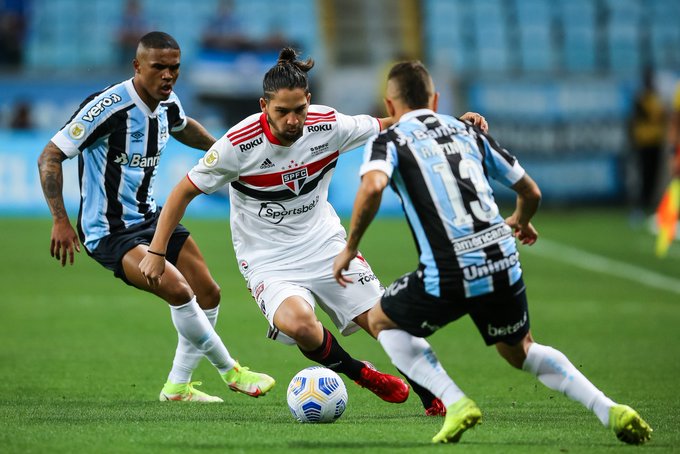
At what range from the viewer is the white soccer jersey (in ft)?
21.9

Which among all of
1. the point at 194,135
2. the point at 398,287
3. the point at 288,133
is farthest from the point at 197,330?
the point at 398,287

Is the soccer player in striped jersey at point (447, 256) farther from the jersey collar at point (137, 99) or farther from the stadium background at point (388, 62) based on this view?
the stadium background at point (388, 62)

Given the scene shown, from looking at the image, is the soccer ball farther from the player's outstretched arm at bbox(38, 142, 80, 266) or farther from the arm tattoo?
the arm tattoo

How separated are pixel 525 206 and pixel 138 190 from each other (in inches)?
107

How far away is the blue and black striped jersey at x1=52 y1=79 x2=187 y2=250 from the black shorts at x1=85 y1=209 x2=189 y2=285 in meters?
0.04

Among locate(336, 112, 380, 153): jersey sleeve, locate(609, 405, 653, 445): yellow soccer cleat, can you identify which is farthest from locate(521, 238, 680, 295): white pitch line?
locate(609, 405, 653, 445): yellow soccer cleat

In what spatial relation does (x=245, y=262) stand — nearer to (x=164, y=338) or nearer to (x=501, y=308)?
(x=501, y=308)

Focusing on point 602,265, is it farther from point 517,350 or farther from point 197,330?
point 517,350

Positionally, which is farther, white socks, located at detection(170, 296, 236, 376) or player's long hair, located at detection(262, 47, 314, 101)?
white socks, located at detection(170, 296, 236, 376)

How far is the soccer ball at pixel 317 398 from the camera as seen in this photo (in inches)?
250

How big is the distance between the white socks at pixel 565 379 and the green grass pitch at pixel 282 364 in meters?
0.21

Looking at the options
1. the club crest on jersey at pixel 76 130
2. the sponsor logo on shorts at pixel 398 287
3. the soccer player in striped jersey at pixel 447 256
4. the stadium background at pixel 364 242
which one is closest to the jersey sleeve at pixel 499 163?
the soccer player in striped jersey at pixel 447 256

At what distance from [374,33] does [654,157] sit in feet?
25.1

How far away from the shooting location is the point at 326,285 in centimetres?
696
